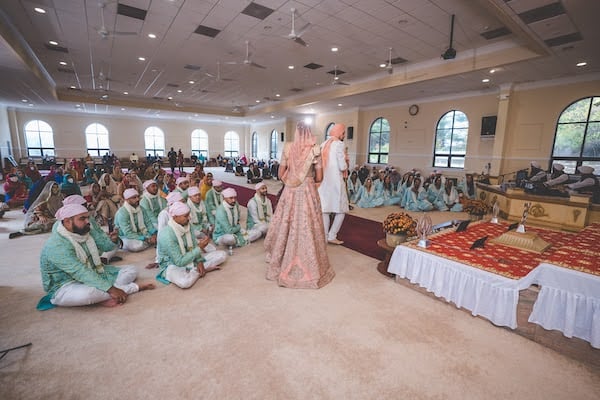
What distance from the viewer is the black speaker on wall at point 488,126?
9.24 meters

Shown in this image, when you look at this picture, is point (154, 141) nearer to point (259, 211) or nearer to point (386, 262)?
point (259, 211)

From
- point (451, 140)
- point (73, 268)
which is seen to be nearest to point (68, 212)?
point (73, 268)

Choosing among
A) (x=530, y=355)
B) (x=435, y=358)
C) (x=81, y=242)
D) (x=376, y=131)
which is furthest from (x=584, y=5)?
(x=376, y=131)

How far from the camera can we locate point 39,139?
1797cm

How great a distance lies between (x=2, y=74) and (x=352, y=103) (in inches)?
451

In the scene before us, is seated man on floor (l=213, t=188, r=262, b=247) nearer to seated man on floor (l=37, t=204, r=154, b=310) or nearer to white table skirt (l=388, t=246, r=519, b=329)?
seated man on floor (l=37, t=204, r=154, b=310)

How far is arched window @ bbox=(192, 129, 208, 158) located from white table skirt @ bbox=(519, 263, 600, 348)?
Answer: 24069 mm

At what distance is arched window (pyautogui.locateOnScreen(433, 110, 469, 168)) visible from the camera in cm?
1037

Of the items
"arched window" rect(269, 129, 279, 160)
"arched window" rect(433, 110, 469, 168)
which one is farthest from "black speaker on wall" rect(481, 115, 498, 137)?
"arched window" rect(269, 129, 279, 160)

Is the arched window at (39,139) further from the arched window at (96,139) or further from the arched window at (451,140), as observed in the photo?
the arched window at (451,140)

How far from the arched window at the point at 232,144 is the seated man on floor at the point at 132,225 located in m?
21.3

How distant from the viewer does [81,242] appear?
2506 millimetres

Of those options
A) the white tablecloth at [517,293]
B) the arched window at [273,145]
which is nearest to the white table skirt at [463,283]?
the white tablecloth at [517,293]

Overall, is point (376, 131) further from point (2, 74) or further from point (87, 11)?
point (2, 74)
